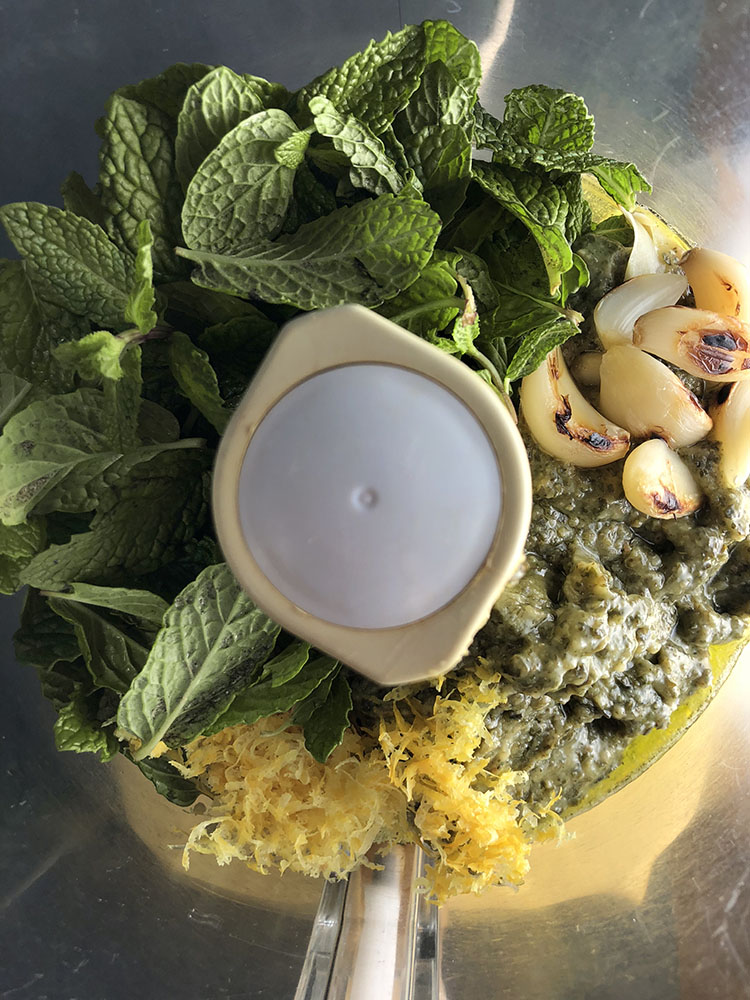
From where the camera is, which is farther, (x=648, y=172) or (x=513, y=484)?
(x=648, y=172)

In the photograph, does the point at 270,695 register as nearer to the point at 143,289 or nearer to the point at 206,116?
the point at 143,289

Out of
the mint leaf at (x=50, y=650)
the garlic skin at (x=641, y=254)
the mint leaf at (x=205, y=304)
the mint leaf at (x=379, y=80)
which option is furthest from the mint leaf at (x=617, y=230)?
the mint leaf at (x=50, y=650)

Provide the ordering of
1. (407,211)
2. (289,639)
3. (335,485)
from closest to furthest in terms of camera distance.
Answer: (335,485) → (407,211) → (289,639)

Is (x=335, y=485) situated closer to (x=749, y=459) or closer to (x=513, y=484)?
(x=513, y=484)

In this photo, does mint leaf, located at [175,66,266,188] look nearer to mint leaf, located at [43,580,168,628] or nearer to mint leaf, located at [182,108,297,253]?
mint leaf, located at [182,108,297,253]

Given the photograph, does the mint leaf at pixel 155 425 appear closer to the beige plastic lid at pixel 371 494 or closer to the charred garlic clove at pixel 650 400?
the beige plastic lid at pixel 371 494

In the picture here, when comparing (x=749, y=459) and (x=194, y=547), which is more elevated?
(x=749, y=459)

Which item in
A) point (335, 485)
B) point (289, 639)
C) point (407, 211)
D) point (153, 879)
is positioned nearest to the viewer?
point (335, 485)

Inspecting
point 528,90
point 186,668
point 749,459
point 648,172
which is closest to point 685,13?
point 648,172
